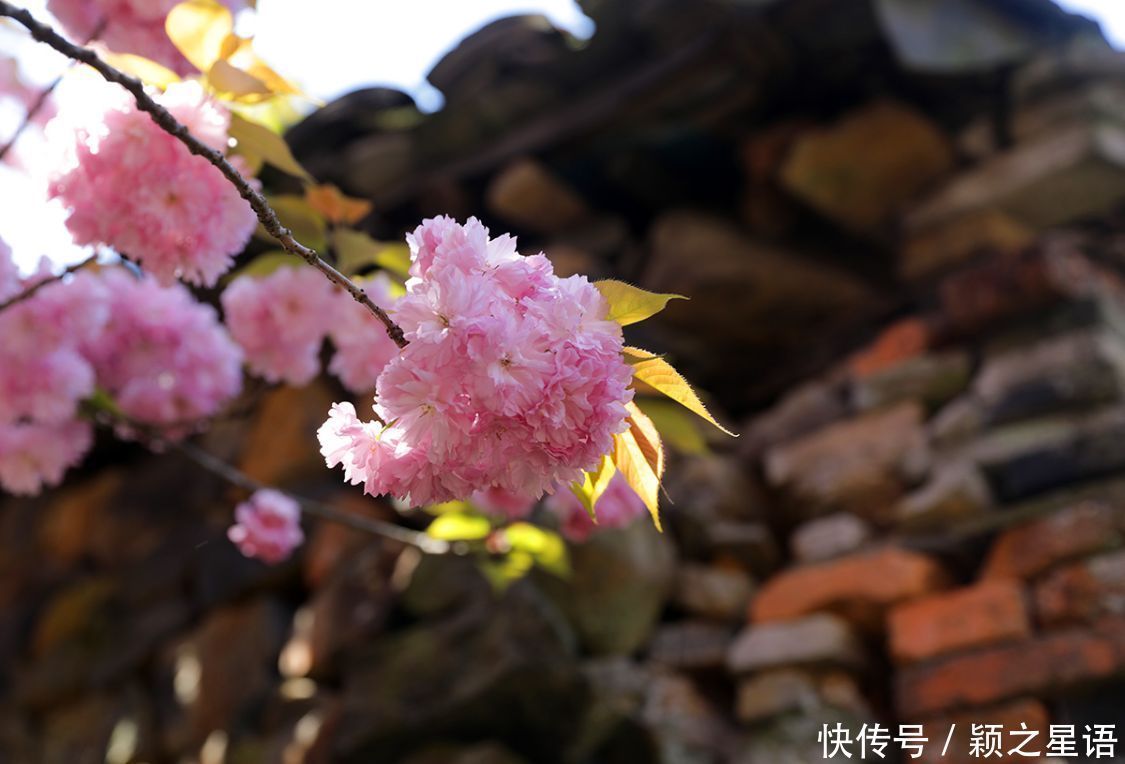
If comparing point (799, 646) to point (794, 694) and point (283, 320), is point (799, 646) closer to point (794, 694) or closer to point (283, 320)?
point (794, 694)

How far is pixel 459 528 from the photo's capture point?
165 cm

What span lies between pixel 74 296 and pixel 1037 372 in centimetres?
162

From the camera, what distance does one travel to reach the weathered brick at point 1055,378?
6.07 ft

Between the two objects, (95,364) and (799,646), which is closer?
(95,364)

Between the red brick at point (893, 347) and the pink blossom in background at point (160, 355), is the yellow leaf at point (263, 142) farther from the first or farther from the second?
the red brick at point (893, 347)

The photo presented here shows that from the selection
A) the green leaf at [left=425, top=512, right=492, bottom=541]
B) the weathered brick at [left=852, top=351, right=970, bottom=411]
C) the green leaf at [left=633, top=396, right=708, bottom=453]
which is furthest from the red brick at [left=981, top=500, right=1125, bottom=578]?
the green leaf at [left=425, top=512, right=492, bottom=541]

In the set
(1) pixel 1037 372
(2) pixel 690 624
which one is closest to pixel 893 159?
(1) pixel 1037 372

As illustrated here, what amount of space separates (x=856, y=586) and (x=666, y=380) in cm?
119

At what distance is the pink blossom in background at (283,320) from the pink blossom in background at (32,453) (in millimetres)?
333

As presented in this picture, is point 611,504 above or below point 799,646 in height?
above

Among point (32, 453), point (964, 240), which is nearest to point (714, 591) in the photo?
point (964, 240)

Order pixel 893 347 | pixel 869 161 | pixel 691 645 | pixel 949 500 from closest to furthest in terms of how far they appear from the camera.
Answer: pixel 949 500 → pixel 691 645 → pixel 893 347 → pixel 869 161

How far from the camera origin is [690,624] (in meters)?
2.04

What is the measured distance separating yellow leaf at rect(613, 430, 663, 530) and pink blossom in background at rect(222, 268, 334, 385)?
666mm
